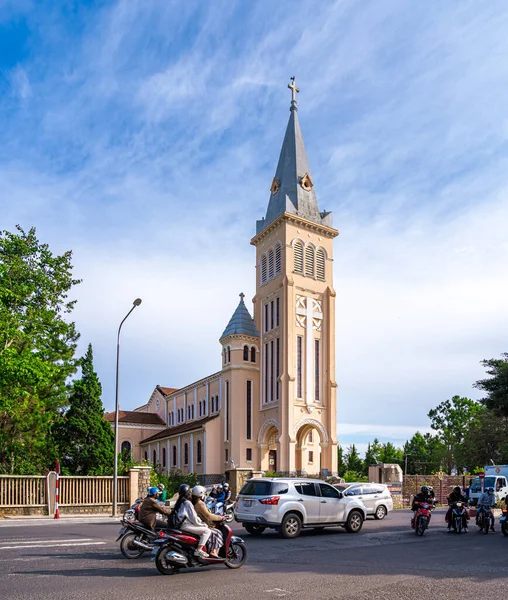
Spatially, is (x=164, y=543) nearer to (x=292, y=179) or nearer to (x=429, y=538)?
(x=429, y=538)

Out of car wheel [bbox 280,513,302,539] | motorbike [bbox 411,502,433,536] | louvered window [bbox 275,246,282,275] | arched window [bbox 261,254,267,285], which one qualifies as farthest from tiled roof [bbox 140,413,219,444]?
car wheel [bbox 280,513,302,539]

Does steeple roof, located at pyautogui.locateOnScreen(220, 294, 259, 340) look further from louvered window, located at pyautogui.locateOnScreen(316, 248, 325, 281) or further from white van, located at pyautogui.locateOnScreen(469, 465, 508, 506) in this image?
white van, located at pyautogui.locateOnScreen(469, 465, 508, 506)

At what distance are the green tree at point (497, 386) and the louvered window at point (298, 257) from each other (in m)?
29.7

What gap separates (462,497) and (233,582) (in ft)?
40.0

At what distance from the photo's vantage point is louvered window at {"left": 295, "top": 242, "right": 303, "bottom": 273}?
5516 cm

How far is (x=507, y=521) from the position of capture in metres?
18.9

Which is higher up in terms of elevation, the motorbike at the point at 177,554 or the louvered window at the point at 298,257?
the louvered window at the point at 298,257

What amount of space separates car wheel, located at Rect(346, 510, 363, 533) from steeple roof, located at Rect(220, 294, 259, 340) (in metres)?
36.2

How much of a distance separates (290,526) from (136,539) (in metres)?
6.02

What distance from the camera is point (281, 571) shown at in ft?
38.8

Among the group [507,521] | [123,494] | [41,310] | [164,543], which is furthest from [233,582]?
[41,310]

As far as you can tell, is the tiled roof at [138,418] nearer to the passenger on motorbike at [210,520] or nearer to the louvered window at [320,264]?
the louvered window at [320,264]

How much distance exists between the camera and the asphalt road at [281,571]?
380 inches

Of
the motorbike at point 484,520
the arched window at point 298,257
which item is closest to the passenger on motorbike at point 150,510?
the motorbike at point 484,520
